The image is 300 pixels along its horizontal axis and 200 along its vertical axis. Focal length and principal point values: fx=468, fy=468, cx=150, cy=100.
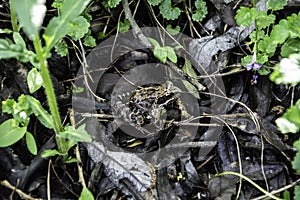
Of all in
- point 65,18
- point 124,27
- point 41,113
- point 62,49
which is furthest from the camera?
point 124,27

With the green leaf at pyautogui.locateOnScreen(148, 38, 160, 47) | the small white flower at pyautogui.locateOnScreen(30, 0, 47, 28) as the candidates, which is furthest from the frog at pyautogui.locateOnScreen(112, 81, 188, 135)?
the small white flower at pyautogui.locateOnScreen(30, 0, 47, 28)

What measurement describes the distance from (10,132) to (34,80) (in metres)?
0.23

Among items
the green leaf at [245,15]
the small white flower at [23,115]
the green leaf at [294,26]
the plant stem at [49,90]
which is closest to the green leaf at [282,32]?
the green leaf at [294,26]

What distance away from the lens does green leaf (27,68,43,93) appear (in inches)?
66.1

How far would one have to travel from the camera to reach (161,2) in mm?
2012

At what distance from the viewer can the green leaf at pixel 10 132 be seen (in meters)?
1.54

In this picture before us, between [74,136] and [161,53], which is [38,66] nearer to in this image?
[74,136]

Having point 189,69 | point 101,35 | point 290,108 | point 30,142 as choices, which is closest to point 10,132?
point 30,142

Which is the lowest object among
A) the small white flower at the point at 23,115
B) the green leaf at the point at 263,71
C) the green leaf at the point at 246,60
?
the green leaf at the point at 263,71

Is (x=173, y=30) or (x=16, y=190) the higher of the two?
(x=173, y=30)

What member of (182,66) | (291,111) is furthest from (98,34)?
(291,111)

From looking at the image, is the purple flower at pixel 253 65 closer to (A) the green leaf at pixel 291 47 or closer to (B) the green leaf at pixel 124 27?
(A) the green leaf at pixel 291 47

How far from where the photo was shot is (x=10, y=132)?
1.55 metres

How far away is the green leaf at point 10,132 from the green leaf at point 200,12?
2.88 feet
